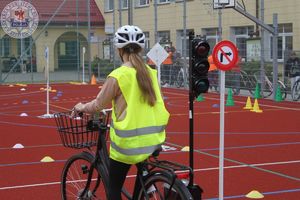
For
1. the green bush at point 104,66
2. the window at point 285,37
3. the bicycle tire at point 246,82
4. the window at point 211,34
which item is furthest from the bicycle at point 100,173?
the green bush at point 104,66

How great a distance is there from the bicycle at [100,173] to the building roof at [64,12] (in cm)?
3278

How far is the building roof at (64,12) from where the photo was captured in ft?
126

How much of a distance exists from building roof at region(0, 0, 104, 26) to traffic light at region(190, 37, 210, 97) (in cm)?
3249

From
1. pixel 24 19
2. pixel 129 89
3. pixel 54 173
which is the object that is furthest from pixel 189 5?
pixel 129 89

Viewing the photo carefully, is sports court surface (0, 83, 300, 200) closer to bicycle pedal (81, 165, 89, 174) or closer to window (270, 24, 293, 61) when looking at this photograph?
bicycle pedal (81, 165, 89, 174)

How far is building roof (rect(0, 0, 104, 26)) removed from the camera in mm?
38438

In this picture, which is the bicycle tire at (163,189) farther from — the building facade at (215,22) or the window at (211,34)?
the window at (211,34)

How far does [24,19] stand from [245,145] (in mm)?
19631

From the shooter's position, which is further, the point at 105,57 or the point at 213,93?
the point at 105,57

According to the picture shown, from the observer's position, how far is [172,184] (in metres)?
4.31

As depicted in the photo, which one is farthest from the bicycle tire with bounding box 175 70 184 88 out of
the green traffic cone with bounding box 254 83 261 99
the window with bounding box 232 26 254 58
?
the green traffic cone with bounding box 254 83 261 99

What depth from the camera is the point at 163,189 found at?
14.6 feet

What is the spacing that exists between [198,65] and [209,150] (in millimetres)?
4300

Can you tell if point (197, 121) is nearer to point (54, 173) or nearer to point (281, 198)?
point (54, 173)
